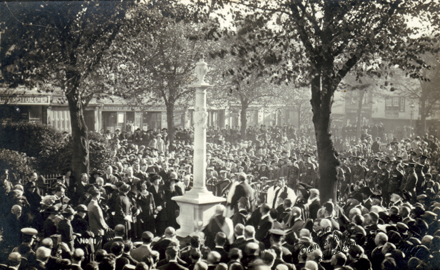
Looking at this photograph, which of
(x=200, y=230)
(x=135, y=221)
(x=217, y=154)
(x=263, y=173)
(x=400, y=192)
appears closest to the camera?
(x=200, y=230)

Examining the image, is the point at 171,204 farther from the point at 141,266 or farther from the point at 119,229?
the point at 141,266

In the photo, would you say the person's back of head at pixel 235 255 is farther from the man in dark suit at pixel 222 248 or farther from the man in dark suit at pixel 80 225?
the man in dark suit at pixel 80 225

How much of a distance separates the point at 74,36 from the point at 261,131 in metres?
28.2

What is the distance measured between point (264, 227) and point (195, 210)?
1997 mm

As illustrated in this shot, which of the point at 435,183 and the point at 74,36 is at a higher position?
the point at 74,36

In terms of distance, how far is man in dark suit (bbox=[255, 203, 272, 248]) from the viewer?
7837 mm

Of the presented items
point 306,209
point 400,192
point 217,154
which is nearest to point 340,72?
point 306,209

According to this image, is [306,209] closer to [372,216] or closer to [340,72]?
[372,216]

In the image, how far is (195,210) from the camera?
941cm

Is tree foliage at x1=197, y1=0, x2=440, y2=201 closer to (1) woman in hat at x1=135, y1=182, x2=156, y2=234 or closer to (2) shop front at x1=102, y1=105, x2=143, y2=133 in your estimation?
(1) woman in hat at x1=135, y1=182, x2=156, y2=234

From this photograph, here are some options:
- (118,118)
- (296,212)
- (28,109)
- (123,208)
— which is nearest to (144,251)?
(123,208)

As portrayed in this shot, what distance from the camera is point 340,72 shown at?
10.6 metres

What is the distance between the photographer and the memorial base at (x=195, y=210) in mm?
9352

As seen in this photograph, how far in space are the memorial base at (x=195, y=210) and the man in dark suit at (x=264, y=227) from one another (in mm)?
1634
